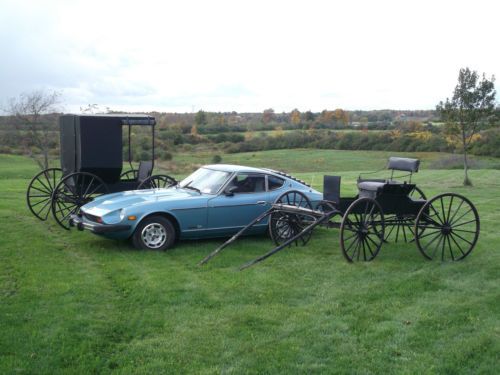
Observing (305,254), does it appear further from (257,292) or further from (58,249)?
(58,249)

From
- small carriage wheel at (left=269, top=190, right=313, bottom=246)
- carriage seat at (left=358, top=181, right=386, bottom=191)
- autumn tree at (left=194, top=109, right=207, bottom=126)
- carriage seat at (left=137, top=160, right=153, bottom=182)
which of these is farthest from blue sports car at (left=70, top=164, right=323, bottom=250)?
autumn tree at (left=194, top=109, right=207, bottom=126)

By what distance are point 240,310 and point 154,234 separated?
3.18m

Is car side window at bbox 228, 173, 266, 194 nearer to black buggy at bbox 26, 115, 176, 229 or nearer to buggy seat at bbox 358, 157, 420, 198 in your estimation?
buggy seat at bbox 358, 157, 420, 198

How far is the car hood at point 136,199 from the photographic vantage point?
936cm

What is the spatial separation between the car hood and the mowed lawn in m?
0.64

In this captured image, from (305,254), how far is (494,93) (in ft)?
63.0

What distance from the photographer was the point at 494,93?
25188 millimetres

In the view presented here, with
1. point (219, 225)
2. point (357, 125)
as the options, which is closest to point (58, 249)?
point (219, 225)

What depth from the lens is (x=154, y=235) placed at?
30.5 ft

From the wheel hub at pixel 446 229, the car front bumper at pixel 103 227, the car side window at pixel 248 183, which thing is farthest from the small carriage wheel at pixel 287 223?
the car front bumper at pixel 103 227

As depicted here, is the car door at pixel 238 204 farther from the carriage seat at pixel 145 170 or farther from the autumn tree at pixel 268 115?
the autumn tree at pixel 268 115

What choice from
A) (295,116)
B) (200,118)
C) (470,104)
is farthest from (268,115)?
(470,104)

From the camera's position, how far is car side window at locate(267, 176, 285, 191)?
10516mm

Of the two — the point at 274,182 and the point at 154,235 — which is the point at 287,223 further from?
the point at 154,235
